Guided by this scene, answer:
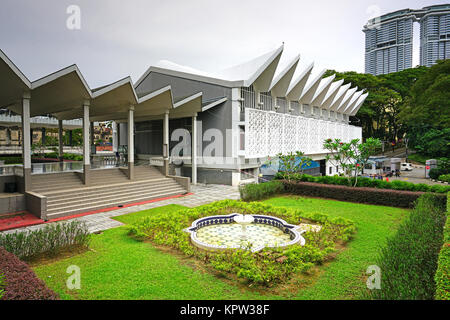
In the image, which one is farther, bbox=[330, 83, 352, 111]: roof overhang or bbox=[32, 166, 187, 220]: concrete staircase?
bbox=[330, 83, 352, 111]: roof overhang

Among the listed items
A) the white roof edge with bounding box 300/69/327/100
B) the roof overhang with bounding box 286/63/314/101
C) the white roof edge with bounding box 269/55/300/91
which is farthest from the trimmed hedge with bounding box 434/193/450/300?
the white roof edge with bounding box 300/69/327/100

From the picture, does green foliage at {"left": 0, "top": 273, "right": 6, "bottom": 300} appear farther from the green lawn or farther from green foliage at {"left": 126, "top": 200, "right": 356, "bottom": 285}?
green foliage at {"left": 126, "top": 200, "right": 356, "bottom": 285}

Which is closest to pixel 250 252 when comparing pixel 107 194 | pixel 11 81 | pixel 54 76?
pixel 107 194

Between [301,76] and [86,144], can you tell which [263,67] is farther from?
[86,144]

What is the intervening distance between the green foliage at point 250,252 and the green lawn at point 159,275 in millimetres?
296

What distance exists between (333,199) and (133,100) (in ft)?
40.4

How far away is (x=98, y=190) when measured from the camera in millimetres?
13273

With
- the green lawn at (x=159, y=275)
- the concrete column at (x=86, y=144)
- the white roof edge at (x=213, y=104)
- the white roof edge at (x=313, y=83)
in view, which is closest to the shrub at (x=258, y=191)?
the green lawn at (x=159, y=275)

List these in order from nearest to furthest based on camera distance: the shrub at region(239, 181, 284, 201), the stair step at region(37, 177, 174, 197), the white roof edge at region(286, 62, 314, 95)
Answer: the stair step at region(37, 177, 174, 197) < the shrub at region(239, 181, 284, 201) < the white roof edge at region(286, 62, 314, 95)

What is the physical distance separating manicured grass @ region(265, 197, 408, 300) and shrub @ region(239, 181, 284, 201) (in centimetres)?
95

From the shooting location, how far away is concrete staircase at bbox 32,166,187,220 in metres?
11.6

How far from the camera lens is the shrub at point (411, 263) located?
3895mm
